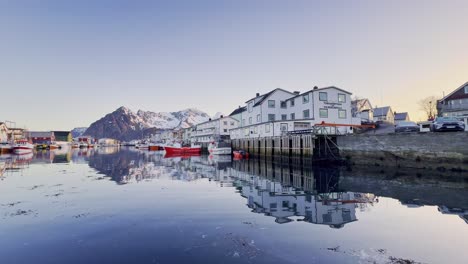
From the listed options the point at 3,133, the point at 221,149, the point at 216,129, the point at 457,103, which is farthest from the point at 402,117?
the point at 3,133

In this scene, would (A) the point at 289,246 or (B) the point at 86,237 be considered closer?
(A) the point at 289,246

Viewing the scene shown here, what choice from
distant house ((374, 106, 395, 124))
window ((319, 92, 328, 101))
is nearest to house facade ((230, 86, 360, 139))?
window ((319, 92, 328, 101))

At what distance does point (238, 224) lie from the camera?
10594 mm


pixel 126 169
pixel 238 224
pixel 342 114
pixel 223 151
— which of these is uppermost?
pixel 342 114

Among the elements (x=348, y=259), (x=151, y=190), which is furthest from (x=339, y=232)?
(x=151, y=190)

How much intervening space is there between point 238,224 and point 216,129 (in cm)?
7836

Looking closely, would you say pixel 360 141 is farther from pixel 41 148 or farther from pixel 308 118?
pixel 41 148

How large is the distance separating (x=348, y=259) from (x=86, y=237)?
859 centimetres

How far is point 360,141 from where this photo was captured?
3056 centimetres

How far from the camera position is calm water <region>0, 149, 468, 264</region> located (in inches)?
298

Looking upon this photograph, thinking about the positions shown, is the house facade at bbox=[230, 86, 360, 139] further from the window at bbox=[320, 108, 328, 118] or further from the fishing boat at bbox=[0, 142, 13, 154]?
the fishing boat at bbox=[0, 142, 13, 154]

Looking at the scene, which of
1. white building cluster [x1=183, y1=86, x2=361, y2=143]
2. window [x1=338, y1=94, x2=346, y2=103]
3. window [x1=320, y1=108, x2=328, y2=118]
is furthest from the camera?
window [x1=338, y1=94, x2=346, y2=103]

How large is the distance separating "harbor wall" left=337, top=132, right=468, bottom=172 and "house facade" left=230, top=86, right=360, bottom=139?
13.0 m

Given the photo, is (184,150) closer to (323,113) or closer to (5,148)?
(323,113)
